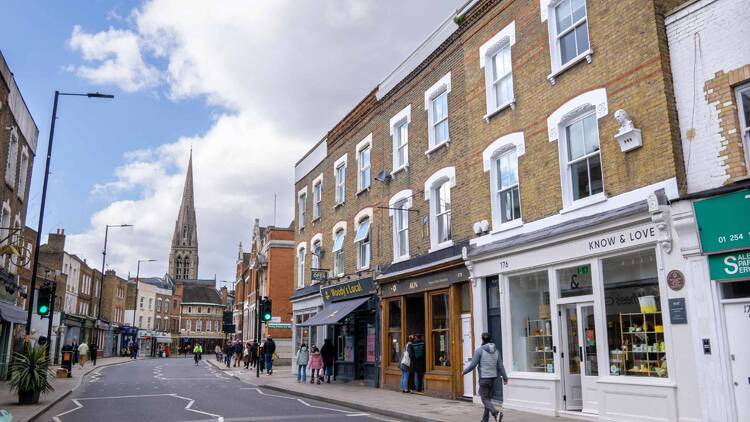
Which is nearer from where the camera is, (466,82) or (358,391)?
(466,82)

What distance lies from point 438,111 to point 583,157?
6787mm

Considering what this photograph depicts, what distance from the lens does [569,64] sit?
12.4 meters

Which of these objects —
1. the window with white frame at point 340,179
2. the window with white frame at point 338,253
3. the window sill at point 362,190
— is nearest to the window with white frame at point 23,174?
the window with white frame at point 340,179

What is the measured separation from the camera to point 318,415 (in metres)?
13.5

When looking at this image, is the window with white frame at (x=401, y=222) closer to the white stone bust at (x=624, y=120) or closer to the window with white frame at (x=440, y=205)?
the window with white frame at (x=440, y=205)

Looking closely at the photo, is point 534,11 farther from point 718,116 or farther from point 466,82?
point 718,116

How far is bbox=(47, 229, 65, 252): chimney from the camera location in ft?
154

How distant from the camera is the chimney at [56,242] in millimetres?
46844

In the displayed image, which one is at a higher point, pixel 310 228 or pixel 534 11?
pixel 534 11

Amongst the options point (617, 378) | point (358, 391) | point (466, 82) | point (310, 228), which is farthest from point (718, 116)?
point (310, 228)

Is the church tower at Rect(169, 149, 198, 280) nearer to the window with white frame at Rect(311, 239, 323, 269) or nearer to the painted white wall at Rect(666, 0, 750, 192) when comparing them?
the window with white frame at Rect(311, 239, 323, 269)

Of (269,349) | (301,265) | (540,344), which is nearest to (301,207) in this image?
(301,265)

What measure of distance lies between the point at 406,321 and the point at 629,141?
997cm

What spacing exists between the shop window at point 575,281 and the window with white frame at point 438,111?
6042 mm
